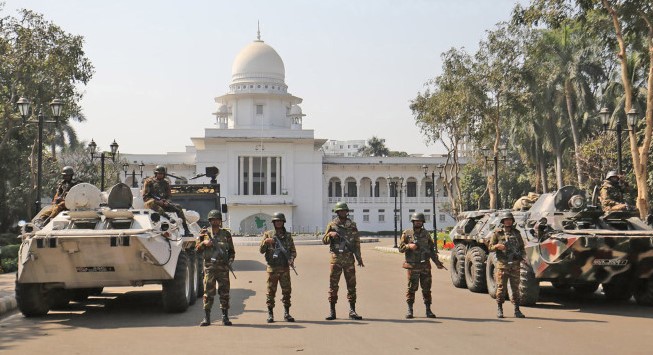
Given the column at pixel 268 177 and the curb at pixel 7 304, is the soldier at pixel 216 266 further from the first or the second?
the column at pixel 268 177

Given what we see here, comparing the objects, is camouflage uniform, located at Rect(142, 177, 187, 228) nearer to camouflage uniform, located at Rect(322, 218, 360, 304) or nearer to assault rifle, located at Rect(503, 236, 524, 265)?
camouflage uniform, located at Rect(322, 218, 360, 304)

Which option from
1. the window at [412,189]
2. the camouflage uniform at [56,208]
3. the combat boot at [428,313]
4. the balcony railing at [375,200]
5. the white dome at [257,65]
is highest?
the white dome at [257,65]

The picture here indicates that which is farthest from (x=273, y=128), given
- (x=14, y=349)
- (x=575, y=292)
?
(x=14, y=349)

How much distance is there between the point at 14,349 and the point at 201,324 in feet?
8.69

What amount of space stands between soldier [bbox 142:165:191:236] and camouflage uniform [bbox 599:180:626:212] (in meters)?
8.04

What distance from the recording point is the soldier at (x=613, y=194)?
14898 millimetres

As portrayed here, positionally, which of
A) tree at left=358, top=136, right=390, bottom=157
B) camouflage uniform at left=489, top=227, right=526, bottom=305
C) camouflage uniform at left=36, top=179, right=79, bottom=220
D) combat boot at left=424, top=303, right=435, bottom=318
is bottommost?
combat boot at left=424, top=303, right=435, bottom=318

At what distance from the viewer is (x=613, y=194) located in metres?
15.2

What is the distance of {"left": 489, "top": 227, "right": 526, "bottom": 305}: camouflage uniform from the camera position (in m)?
12.1

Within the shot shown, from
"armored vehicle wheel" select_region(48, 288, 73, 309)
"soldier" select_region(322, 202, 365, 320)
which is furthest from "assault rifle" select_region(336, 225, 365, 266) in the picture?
"armored vehicle wheel" select_region(48, 288, 73, 309)

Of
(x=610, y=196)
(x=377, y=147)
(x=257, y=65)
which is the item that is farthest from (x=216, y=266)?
(x=377, y=147)

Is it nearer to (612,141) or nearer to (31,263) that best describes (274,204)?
(612,141)

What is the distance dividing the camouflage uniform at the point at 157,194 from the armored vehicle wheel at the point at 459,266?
6.54 metres

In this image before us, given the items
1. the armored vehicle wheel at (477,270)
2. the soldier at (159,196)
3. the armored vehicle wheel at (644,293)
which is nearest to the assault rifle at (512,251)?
the armored vehicle wheel at (644,293)
